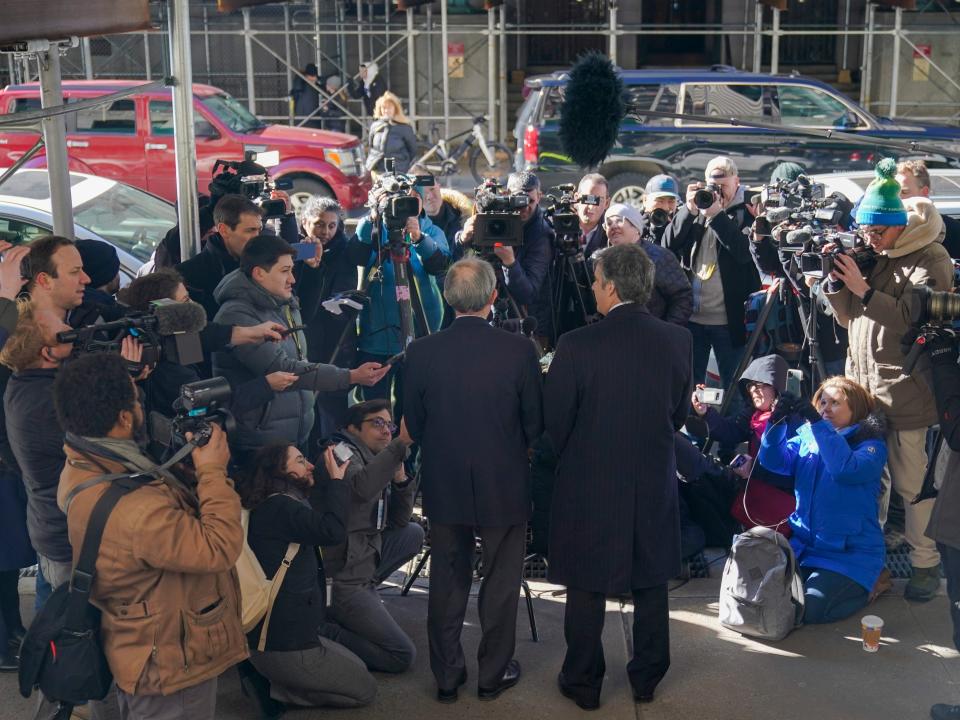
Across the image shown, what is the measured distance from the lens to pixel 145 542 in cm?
354

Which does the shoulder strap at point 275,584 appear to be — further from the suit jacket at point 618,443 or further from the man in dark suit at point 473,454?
the suit jacket at point 618,443

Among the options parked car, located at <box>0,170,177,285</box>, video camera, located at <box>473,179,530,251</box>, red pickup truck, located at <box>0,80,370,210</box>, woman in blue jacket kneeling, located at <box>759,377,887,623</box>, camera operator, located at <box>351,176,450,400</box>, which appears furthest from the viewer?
red pickup truck, located at <box>0,80,370,210</box>

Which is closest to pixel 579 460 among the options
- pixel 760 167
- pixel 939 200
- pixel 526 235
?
pixel 526 235

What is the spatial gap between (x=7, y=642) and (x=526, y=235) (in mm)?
3326

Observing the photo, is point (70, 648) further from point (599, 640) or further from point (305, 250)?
point (305, 250)

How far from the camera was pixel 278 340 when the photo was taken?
16.9ft

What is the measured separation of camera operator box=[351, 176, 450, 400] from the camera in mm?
6438

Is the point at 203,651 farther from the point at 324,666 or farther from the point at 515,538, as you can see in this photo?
the point at 515,538

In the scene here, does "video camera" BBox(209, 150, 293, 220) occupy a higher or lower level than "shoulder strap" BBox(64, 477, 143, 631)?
higher

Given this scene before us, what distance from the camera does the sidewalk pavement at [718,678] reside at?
4613 millimetres

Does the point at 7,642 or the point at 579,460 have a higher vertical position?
the point at 579,460

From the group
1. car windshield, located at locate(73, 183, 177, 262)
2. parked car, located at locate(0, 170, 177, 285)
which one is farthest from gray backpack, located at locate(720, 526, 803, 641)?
car windshield, located at locate(73, 183, 177, 262)

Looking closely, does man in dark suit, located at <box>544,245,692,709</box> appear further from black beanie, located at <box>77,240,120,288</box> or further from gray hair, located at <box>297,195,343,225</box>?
gray hair, located at <box>297,195,343,225</box>

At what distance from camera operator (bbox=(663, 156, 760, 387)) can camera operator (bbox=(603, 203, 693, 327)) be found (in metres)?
0.59
